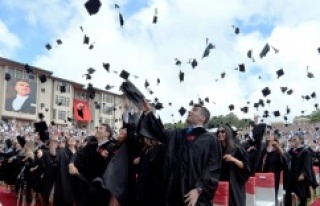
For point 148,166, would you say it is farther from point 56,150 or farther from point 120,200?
point 56,150

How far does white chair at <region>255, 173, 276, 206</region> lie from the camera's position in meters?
6.87

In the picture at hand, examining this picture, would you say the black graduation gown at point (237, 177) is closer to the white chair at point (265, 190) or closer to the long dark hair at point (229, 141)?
the long dark hair at point (229, 141)

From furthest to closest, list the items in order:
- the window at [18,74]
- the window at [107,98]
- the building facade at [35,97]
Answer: the window at [107,98], the window at [18,74], the building facade at [35,97]

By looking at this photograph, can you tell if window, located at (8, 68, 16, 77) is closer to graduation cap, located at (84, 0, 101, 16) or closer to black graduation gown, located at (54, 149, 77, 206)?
black graduation gown, located at (54, 149, 77, 206)

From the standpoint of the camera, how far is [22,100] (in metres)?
49.0

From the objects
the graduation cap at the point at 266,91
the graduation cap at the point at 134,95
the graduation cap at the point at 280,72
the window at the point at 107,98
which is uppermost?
the window at the point at 107,98

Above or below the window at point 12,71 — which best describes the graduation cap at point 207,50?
below

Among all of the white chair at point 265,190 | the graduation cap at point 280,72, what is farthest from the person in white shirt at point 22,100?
the white chair at point 265,190

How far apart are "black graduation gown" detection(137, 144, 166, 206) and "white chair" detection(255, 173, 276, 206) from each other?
2.46 meters

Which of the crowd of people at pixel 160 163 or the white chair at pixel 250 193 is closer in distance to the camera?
the crowd of people at pixel 160 163

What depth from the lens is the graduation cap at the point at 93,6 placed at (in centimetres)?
716

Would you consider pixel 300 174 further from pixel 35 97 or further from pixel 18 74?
pixel 35 97

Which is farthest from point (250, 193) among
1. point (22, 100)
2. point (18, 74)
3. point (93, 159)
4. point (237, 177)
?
point (18, 74)

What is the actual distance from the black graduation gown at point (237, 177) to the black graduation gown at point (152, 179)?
3.74 ft
